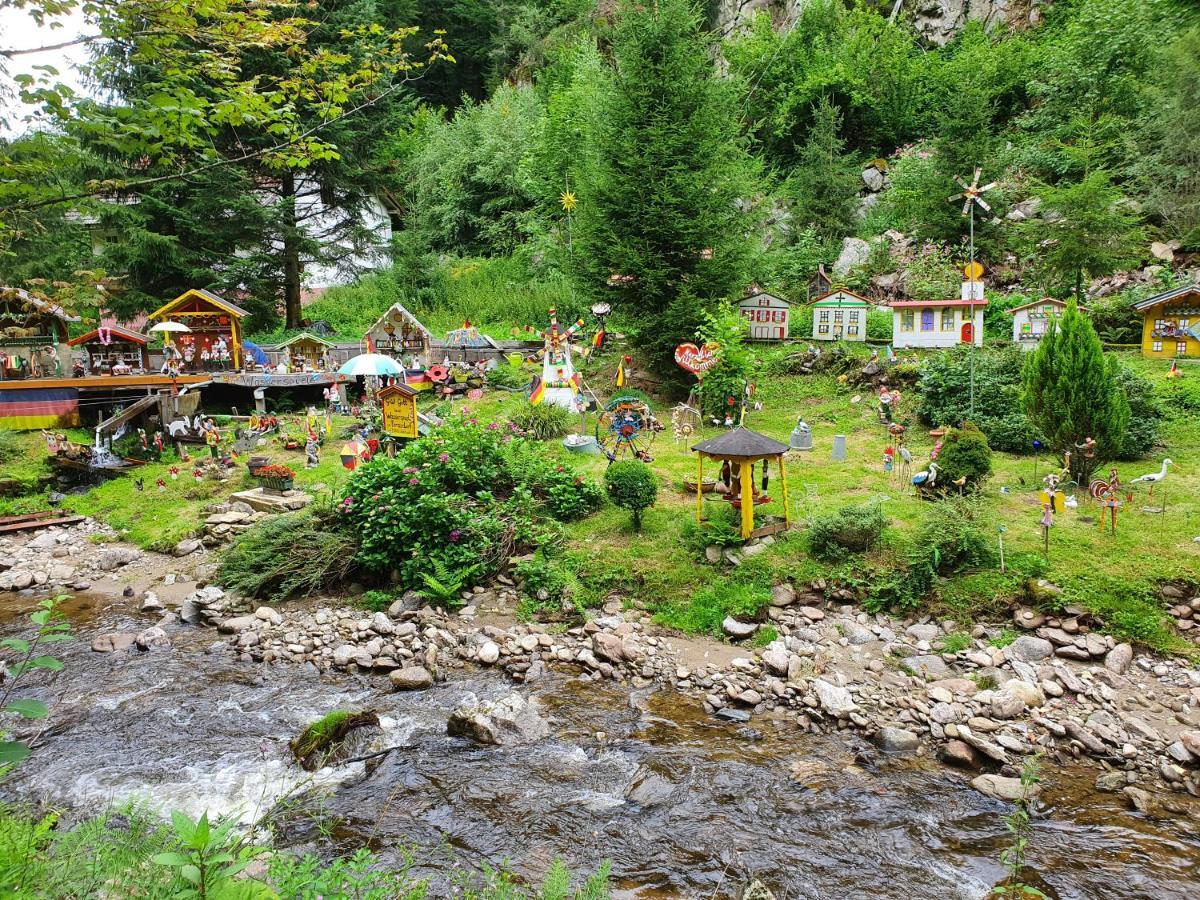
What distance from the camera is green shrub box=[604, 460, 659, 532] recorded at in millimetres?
12172

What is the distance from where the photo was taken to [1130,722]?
796 cm

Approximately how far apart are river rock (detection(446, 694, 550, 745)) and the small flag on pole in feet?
32.1

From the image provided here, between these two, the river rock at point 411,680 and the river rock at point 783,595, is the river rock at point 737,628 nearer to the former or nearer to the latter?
the river rock at point 783,595

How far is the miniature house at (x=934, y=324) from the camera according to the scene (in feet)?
59.1

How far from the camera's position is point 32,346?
2008cm

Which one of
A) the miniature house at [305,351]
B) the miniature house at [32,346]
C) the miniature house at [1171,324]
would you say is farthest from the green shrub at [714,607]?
the miniature house at [32,346]

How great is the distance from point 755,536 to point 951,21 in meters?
31.7

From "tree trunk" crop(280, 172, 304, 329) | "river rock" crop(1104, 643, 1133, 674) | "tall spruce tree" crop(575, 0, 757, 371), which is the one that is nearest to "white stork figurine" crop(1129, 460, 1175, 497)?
"river rock" crop(1104, 643, 1133, 674)

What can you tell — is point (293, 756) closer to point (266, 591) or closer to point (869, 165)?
point (266, 591)

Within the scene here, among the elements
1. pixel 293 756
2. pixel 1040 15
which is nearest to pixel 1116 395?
pixel 293 756

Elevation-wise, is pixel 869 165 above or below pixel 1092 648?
A: above

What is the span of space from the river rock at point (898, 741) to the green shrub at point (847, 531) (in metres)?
3.30

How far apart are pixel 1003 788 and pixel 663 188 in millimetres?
14920

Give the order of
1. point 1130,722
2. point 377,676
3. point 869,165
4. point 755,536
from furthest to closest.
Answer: point 869,165, point 755,536, point 377,676, point 1130,722
